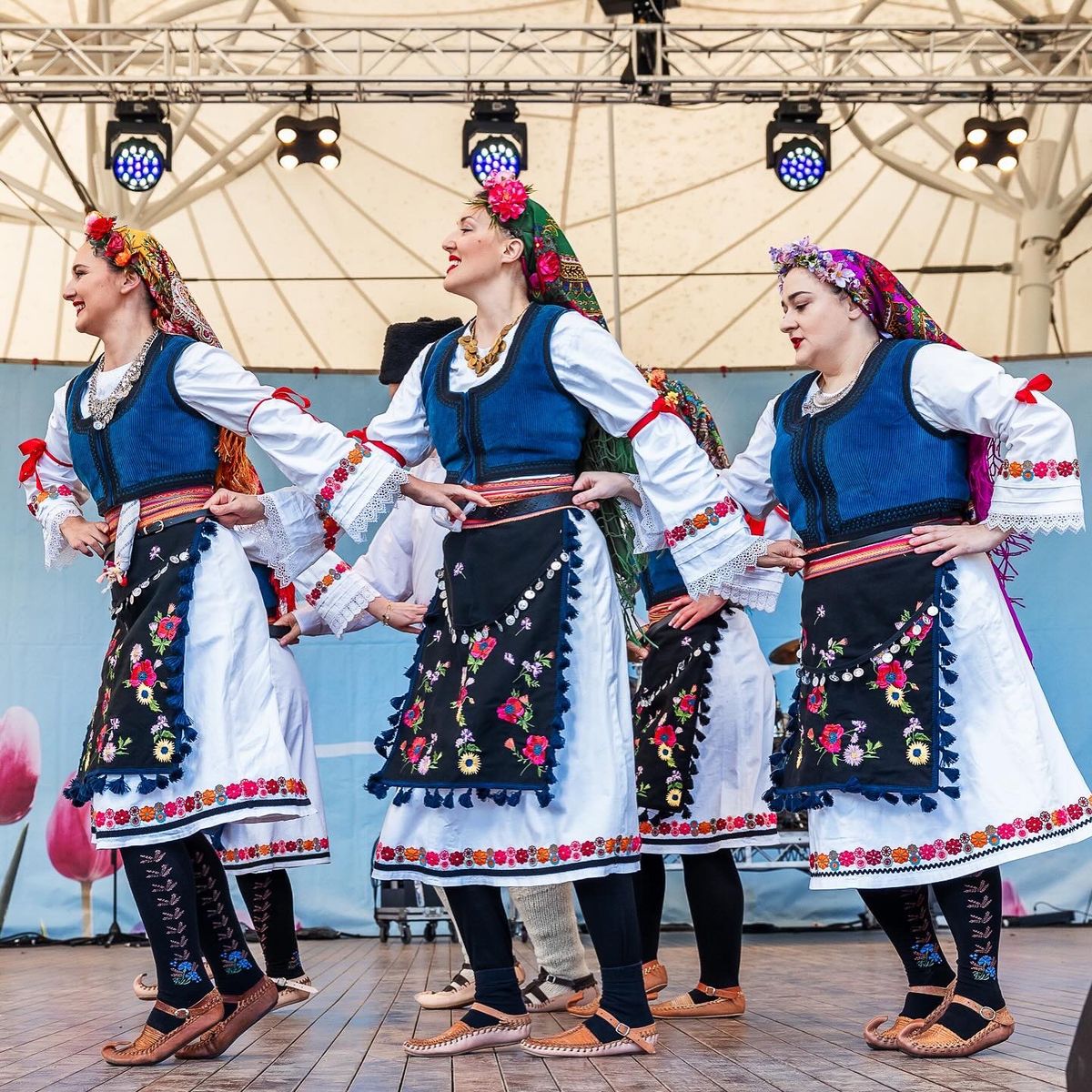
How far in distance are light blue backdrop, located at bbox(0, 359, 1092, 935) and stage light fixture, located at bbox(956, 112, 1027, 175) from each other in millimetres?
990

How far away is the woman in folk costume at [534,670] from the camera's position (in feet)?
8.38

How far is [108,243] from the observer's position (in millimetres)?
2906

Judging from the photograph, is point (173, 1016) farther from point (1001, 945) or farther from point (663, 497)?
point (1001, 945)

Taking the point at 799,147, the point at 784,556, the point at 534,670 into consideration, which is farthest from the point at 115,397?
the point at 799,147

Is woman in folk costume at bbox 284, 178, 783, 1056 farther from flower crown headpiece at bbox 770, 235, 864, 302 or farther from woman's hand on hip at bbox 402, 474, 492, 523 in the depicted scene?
flower crown headpiece at bbox 770, 235, 864, 302

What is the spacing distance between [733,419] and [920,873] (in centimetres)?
377

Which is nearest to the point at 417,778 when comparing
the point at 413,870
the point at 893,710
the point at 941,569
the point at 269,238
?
the point at 413,870

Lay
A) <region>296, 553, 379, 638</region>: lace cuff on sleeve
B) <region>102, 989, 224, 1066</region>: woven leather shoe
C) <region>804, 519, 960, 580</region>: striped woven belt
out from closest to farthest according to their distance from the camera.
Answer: <region>102, 989, 224, 1066</region>: woven leather shoe < <region>804, 519, 960, 580</region>: striped woven belt < <region>296, 553, 379, 638</region>: lace cuff on sleeve

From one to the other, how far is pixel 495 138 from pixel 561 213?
1.96 metres

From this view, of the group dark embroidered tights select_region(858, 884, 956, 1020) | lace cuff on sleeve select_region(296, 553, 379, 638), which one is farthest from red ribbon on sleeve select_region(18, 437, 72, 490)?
dark embroidered tights select_region(858, 884, 956, 1020)

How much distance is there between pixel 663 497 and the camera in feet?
8.72

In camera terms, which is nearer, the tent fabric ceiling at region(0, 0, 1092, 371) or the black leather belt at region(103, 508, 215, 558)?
the black leather belt at region(103, 508, 215, 558)

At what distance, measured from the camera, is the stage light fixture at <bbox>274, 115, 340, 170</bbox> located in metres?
6.21

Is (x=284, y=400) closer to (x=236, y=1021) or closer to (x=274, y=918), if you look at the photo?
(x=236, y=1021)
